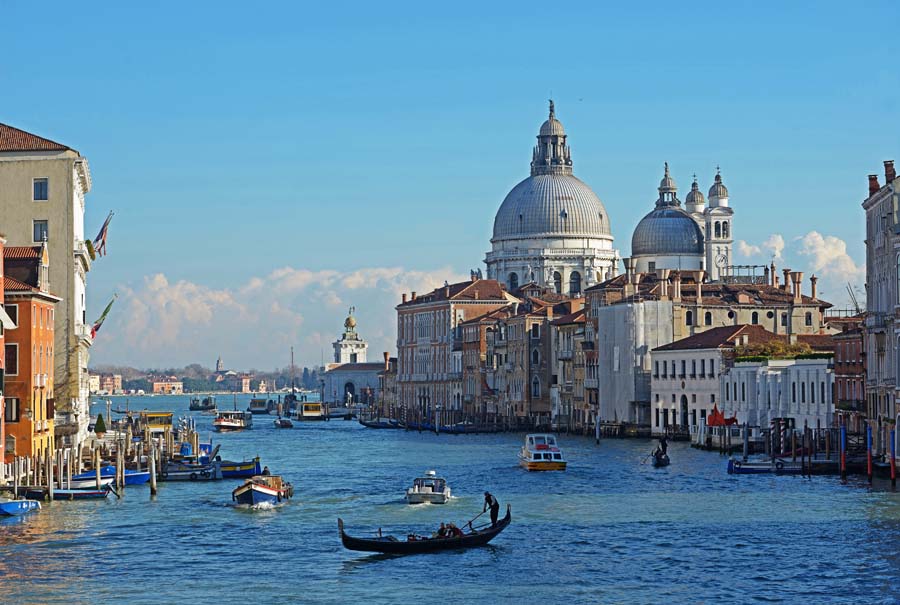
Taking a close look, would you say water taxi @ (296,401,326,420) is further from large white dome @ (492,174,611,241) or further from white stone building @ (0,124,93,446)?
white stone building @ (0,124,93,446)

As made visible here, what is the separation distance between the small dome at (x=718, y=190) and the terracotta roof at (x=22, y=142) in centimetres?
7861

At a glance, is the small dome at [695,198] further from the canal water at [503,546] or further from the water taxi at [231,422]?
the canal water at [503,546]

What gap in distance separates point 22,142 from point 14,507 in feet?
54.8

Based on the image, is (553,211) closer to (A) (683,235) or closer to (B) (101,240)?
(A) (683,235)

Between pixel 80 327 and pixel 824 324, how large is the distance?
4564cm

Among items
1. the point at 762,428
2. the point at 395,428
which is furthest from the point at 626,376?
the point at 395,428

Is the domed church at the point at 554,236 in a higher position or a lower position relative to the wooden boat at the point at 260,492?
higher

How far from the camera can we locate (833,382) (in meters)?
59.3

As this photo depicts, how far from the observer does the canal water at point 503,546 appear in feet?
93.9

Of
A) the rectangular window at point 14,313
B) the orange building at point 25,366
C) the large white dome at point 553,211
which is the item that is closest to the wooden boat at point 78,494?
the orange building at point 25,366

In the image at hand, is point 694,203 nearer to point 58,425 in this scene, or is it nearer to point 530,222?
point 530,222

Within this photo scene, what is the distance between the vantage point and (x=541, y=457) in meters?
54.8

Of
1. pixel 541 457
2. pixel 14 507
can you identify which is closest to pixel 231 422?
pixel 541 457

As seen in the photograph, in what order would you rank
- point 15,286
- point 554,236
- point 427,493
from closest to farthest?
point 427,493 < point 15,286 < point 554,236
